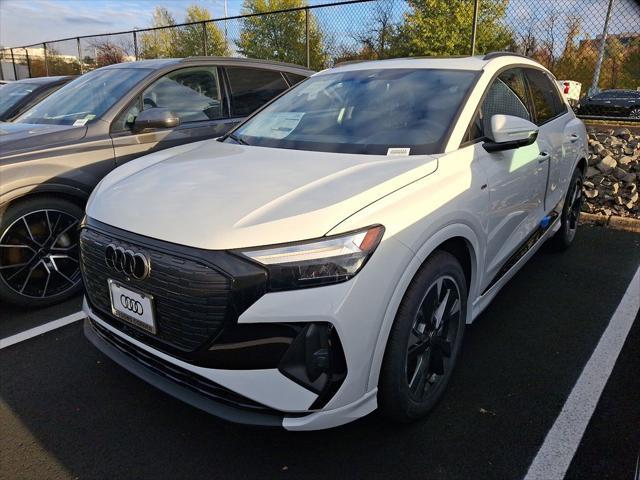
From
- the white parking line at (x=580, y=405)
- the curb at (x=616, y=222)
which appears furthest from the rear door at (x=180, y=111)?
the curb at (x=616, y=222)

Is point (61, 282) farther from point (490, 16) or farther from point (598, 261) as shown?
point (490, 16)

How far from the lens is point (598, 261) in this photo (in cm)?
443

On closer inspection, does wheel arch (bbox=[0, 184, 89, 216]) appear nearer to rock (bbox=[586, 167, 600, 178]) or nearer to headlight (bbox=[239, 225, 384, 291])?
headlight (bbox=[239, 225, 384, 291])

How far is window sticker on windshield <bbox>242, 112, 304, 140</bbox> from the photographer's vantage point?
3.04m

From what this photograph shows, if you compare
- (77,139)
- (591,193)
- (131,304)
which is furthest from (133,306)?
(591,193)

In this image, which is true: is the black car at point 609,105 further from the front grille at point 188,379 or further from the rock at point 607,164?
the front grille at point 188,379

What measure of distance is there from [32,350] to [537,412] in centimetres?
288

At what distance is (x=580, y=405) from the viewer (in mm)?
2471

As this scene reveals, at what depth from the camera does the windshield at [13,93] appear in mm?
6834

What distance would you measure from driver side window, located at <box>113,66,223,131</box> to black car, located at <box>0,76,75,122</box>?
3.05 metres

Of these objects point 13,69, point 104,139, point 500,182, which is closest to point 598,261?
point 500,182

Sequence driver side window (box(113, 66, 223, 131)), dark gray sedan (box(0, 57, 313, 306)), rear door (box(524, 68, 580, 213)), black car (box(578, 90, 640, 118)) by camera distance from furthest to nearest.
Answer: black car (box(578, 90, 640, 118)) < driver side window (box(113, 66, 223, 131)) < rear door (box(524, 68, 580, 213)) < dark gray sedan (box(0, 57, 313, 306))

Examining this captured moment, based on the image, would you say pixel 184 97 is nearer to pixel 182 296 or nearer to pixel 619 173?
pixel 182 296

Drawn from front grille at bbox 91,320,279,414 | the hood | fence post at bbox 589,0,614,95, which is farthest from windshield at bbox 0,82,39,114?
fence post at bbox 589,0,614,95
